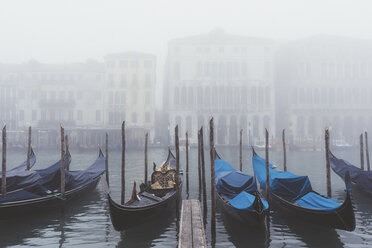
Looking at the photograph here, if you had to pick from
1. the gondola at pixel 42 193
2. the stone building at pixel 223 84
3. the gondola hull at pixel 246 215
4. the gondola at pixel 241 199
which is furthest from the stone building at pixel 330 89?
the gondola hull at pixel 246 215

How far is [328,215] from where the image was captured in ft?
25.6

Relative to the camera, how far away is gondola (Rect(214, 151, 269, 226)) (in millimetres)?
7945

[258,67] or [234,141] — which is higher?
[258,67]

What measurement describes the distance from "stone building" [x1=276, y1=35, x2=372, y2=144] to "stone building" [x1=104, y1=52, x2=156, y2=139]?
19784 mm

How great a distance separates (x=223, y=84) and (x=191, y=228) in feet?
125

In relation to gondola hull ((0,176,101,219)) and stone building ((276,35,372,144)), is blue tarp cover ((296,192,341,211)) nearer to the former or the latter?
gondola hull ((0,176,101,219))

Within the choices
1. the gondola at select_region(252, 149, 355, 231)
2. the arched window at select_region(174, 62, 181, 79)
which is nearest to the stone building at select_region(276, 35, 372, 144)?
the arched window at select_region(174, 62, 181, 79)

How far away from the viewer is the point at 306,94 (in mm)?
45562

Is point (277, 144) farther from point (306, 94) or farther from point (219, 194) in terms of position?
point (219, 194)

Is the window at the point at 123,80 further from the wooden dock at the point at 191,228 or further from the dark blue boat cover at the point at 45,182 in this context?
the wooden dock at the point at 191,228

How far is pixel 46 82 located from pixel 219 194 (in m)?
39.7

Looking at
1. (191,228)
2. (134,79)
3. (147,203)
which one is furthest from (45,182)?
(134,79)

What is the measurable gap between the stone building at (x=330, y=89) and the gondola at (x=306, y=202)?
36191 mm

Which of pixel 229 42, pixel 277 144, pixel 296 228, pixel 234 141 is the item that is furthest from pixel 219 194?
pixel 229 42
